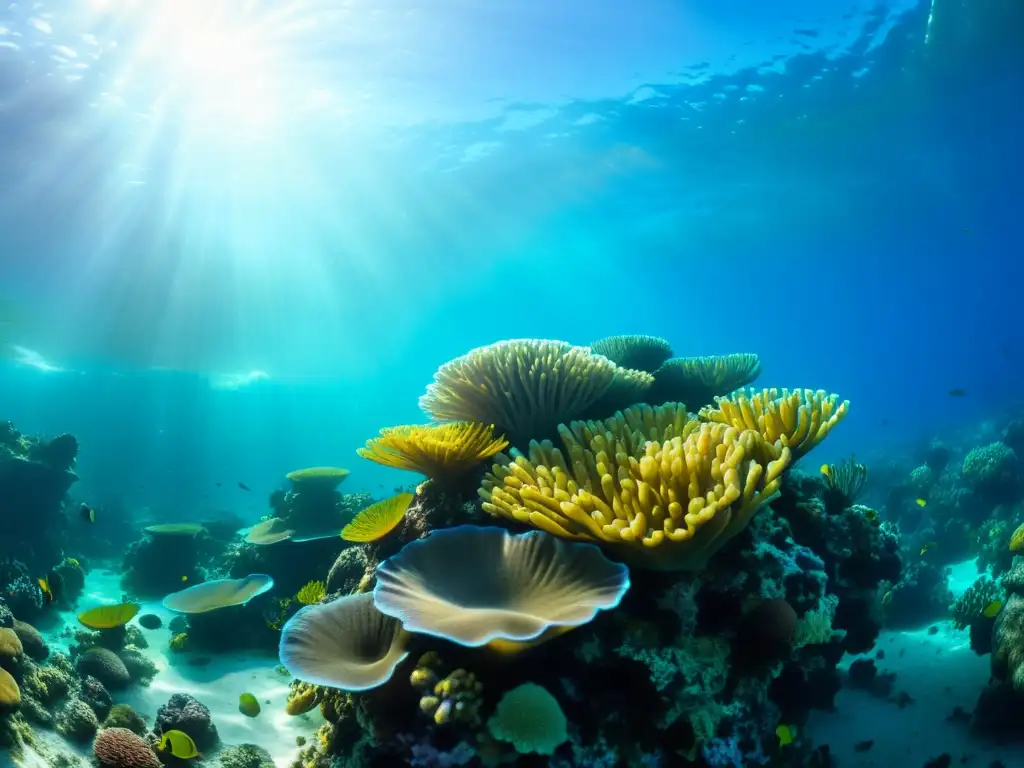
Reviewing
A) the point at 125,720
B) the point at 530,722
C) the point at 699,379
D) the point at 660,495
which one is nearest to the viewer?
the point at 530,722

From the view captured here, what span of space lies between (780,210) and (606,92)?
19.3 metres

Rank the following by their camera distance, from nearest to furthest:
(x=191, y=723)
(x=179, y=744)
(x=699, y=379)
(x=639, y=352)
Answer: (x=179, y=744) < (x=191, y=723) < (x=699, y=379) < (x=639, y=352)

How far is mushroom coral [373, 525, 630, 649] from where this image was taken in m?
2.66

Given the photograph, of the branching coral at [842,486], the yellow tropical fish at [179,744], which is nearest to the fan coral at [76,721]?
the yellow tropical fish at [179,744]

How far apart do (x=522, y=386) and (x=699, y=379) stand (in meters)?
2.64

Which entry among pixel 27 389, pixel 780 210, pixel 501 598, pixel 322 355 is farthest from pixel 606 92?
pixel 27 389

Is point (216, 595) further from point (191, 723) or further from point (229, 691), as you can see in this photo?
point (191, 723)

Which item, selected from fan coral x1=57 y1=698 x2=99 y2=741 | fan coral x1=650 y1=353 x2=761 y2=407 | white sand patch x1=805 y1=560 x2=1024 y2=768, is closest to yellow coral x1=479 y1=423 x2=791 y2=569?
fan coral x1=650 y1=353 x2=761 y2=407

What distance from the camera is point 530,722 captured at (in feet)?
8.54

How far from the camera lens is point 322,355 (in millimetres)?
55531

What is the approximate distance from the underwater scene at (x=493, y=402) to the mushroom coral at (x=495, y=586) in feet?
0.09

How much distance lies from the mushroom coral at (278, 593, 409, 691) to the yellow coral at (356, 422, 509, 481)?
3.33 feet

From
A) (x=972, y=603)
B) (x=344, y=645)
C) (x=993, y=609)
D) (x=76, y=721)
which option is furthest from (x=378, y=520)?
(x=972, y=603)

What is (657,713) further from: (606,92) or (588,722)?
(606,92)
